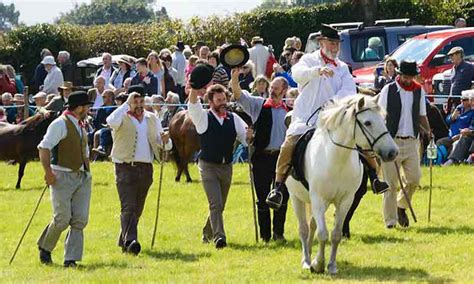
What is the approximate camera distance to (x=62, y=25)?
129ft

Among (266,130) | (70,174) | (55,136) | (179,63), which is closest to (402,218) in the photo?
(266,130)

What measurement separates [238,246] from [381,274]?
9.24 feet

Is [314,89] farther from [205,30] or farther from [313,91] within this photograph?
[205,30]

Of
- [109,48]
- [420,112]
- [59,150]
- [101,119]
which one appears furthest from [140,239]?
[109,48]

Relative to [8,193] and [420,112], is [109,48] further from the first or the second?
[420,112]

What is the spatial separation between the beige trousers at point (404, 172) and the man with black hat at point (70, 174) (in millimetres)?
4334

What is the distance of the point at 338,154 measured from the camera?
42.2 ft

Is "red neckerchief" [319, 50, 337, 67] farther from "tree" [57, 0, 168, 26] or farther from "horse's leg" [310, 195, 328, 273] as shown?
"tree" [57, 0, 168, 26]

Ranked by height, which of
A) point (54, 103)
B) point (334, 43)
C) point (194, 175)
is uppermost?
point (334, 43)

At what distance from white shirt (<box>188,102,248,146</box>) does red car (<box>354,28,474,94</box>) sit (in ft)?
34.3

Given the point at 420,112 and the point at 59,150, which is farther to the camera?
the point at 420,112

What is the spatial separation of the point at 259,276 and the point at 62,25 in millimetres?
27284

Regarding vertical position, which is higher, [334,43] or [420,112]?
[334,43]

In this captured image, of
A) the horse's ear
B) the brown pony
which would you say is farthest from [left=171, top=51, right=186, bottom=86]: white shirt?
the horse's ear
